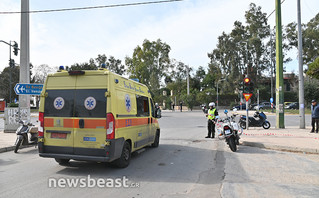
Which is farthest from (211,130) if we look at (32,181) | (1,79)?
(1,79)

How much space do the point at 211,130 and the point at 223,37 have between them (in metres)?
46.6

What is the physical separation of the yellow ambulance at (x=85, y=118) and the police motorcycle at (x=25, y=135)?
9.99ft

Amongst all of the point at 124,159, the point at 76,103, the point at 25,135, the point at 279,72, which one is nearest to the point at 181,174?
the point at 124,159

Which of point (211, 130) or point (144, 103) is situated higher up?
point (144, 103)

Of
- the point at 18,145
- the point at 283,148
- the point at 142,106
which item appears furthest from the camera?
the point at 283,148

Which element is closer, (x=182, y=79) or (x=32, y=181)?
(x=32, y=181)

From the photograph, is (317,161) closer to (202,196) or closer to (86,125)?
(202,196)

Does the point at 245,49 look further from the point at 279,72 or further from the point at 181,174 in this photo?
the point at 181,174

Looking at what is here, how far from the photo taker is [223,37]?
2154 inches

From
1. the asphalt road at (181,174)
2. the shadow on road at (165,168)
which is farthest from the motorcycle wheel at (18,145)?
the shadow on road at (165,168)

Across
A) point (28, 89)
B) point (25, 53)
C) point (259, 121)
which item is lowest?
point (259, 121)

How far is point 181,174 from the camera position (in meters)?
5.81

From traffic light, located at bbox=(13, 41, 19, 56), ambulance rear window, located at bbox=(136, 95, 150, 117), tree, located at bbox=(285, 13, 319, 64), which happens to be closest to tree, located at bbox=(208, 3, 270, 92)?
tree, located at bbox=(285, 13, 319, 64)

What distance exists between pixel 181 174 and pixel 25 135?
19.2ft
